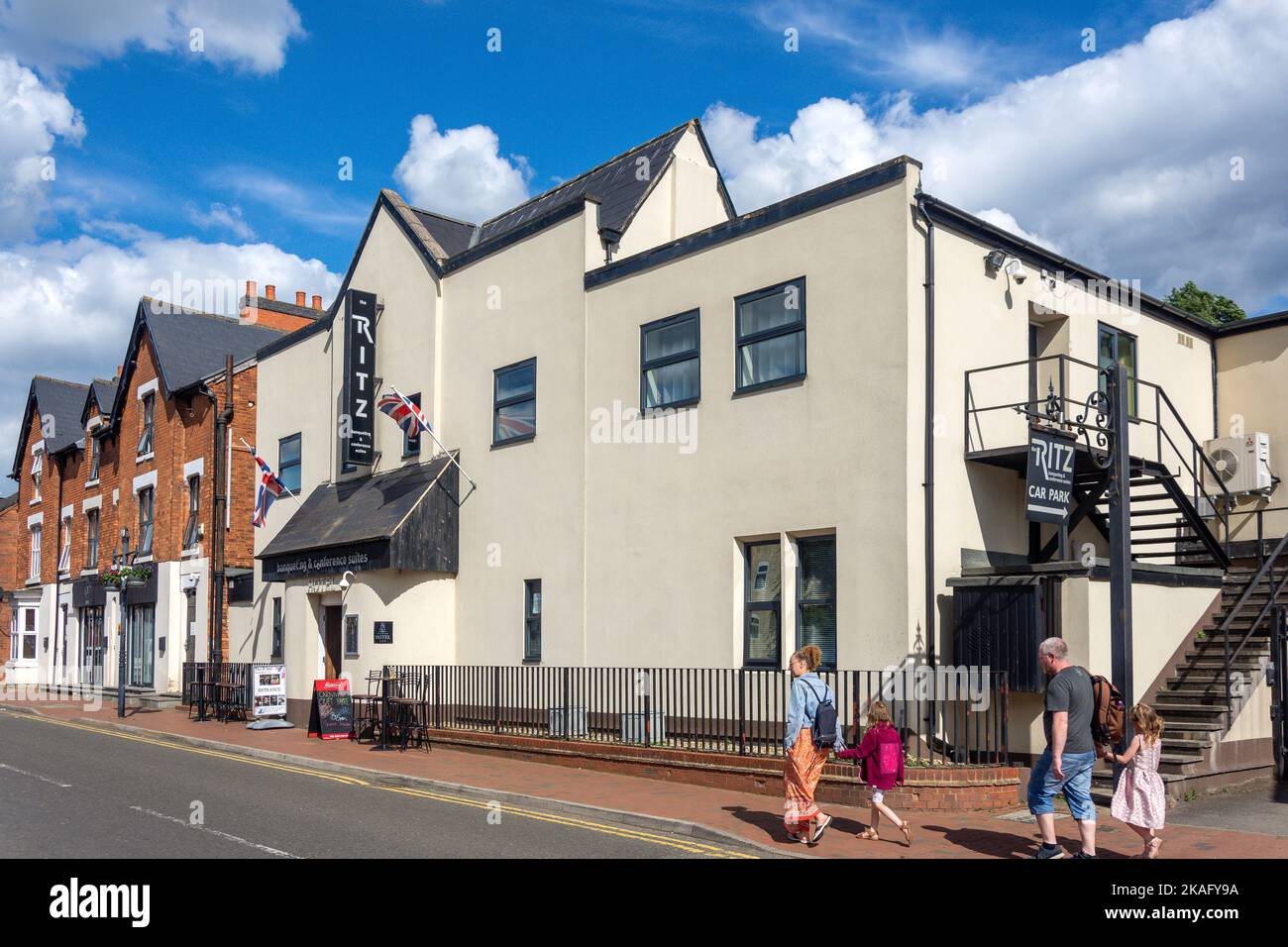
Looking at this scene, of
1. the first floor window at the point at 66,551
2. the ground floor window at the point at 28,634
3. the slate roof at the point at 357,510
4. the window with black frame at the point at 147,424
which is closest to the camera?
the slate roof at the point at 357,510

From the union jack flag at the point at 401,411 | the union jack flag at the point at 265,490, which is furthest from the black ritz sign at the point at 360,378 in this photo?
the union jack flag at the point at 265,490

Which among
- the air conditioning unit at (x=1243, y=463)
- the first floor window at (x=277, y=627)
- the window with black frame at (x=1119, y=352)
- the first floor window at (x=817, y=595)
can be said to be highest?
the window with black frame at (x=1119, y=352)

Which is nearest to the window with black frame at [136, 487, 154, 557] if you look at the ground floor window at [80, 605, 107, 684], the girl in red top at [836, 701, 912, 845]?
the ground floor window at [80, 605, 107, 684]

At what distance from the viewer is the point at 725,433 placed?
16.5 meters

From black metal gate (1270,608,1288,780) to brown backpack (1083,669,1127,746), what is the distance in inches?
247

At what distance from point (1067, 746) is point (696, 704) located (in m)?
7.01

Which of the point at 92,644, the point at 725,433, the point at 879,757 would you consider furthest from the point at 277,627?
the point at 879,757

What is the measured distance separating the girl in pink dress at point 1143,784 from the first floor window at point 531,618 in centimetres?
1127

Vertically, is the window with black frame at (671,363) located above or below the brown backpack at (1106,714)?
above

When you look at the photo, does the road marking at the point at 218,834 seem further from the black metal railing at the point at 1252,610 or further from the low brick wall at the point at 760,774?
the black metal railing at the point at 1252,610

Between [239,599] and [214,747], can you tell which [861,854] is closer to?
[214,747]

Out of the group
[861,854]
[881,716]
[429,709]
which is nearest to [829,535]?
[881,716]

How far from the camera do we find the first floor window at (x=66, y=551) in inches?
1646
